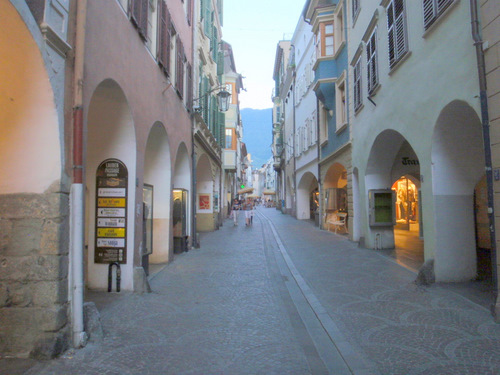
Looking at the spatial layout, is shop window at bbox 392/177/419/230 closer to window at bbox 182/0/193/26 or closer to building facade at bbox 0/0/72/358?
window at bbox 182/0/193/26

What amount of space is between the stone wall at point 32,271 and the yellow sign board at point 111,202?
2.67 metres

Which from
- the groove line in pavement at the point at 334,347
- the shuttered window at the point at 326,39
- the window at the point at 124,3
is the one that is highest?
the shuttered window at the point at 326,39

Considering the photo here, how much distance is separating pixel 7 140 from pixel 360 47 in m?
11.5

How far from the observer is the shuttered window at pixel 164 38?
29.9 feet

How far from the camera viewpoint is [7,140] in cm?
435

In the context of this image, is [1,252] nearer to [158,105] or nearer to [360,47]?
[158,105]

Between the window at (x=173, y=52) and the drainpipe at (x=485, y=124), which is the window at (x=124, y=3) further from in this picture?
the drainpipe at (x=485, y=124)

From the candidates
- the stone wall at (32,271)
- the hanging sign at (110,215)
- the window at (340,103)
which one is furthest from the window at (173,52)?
the window at (340,103)

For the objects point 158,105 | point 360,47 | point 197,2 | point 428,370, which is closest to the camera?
point 428,370

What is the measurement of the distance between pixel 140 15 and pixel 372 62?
725 cm

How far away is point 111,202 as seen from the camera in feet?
22.8

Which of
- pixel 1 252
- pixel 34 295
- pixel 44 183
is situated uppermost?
pixel 44 183

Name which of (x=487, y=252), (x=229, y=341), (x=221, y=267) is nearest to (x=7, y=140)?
(x=229, y=341)

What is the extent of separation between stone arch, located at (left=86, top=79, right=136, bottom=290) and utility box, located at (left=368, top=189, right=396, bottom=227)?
7.72 metres
